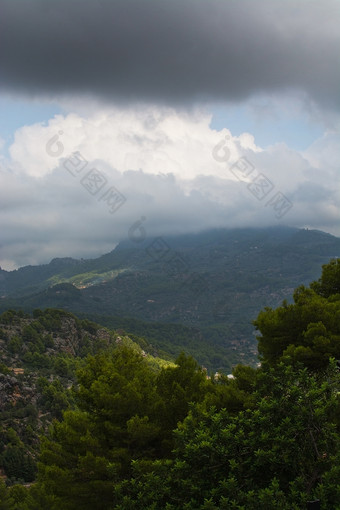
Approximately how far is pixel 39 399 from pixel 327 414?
88.0 m

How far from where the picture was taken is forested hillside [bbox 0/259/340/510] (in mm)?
13430

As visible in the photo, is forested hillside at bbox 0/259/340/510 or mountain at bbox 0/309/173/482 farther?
mountain at bbox 0/309/173/482

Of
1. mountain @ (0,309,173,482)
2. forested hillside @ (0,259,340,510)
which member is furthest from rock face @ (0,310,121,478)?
forested hillside @ (0,259,340,510)

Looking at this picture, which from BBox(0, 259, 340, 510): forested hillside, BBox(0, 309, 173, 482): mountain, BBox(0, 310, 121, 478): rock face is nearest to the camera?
BBox(0, 259, 340, 510): forested hillside

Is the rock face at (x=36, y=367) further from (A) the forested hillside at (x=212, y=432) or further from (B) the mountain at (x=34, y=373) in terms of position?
(A) the forested hillside at (x=212, y=432)

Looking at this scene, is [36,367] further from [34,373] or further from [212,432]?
[212,432]

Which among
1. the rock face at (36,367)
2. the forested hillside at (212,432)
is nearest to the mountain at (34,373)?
the rock face at (36,367)

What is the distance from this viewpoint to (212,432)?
1511 centimetres

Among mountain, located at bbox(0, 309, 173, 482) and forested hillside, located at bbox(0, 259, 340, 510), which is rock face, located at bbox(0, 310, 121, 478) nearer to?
mountain, located at bbox(0, 309, 173, 482)

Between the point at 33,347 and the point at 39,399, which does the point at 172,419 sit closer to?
the point at 39,399

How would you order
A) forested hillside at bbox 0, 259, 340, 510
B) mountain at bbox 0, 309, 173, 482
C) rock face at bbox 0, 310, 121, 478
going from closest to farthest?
forested hillside at bbox 0, 259, 340, 510
mountain at bbox 0, 309, 173, 482
rock face at bbox 0, 310, 121, 478

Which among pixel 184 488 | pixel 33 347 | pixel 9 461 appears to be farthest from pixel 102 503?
pixel 33 347

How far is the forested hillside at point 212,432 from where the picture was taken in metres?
13.4

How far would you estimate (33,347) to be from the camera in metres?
128
